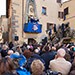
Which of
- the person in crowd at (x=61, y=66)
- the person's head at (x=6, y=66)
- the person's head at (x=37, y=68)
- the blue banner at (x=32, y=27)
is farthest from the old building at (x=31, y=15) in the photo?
the person's head at (x=6, y=66)

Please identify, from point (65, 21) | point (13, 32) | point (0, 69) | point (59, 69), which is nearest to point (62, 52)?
point (59, 69)

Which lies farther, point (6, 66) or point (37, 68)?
point (37, 68)

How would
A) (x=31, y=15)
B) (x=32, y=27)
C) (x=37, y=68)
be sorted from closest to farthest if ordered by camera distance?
(x=37, y=68), (x=32, y=27), (x=31, y=15)

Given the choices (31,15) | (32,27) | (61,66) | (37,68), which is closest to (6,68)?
(37,68)

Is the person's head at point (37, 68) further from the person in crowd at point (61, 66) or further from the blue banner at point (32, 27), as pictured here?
the blue banner at point (32, 27)

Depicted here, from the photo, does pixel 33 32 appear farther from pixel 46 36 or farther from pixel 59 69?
pixel 59 69

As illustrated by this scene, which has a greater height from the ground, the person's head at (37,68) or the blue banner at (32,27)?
the blue banner at (32,27)

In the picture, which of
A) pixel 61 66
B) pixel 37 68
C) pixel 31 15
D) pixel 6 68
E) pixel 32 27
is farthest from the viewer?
A: pixel 31 15

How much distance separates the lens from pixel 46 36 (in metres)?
17.0

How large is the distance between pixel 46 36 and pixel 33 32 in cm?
257

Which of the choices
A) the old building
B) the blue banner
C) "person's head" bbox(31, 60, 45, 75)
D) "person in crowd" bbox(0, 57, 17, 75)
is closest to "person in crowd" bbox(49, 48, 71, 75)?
"person's head" bbox(31, 60, 45, 75)

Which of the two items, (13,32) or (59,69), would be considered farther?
(13,32)

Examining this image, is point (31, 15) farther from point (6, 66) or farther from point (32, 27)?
point (6, 66)

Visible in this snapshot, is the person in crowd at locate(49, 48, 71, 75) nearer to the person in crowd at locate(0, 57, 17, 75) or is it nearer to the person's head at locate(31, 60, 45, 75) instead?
the person's head at locate(31, 60, 45, 75)
